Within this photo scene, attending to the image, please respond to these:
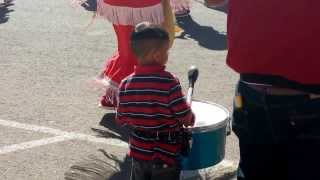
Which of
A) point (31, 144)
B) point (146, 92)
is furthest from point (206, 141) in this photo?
point (31, 144)

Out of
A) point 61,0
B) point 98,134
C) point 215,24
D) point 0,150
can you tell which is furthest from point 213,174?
point 61,0

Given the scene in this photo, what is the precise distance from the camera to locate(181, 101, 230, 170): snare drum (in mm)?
3270

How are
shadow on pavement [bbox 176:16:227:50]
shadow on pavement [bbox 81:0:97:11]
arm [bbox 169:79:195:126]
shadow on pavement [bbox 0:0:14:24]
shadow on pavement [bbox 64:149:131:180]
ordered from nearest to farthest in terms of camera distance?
arm [bbox 169:79:195:126]
shadow on pavement [bbox 64:149:131:180]
shadow on pavement [bbox 176:16:227:50]
shadow on pavement [bbox 0:0:14:24]
shadow on pavement [bbox 81:0:97:11]

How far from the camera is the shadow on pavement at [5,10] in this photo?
942 cm

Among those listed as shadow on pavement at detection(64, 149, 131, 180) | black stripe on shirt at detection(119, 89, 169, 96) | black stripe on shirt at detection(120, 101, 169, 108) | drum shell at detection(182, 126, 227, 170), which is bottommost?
shadow on pavement at detection(64, 149, 131, 180)

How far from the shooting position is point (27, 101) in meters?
5.64

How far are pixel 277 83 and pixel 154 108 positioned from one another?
1.00m

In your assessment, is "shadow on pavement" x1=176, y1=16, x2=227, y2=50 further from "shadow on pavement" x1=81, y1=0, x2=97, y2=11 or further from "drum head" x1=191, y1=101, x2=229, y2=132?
"drum head" x1=191, y1=101, x2=229, y2=132

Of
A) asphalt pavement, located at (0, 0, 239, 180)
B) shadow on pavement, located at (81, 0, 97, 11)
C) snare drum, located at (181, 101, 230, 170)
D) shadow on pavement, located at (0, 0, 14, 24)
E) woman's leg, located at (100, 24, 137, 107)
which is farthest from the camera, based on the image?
shadow on pavement, located at (81, 0, 97, 11)

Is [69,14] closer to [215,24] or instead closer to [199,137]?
[215,24]

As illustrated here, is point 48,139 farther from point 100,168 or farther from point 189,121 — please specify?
point 189,121

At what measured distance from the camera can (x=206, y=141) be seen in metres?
3.28

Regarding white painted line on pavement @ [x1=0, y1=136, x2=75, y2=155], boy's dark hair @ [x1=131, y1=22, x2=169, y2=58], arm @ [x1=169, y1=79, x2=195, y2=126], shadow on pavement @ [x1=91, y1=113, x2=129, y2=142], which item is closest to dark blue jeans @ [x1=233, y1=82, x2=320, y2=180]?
arm @ [x1=169, y1=79, x2=195, y2=126]

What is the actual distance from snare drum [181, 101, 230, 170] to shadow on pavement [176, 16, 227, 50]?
4.27m
